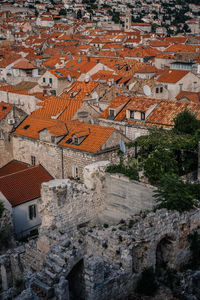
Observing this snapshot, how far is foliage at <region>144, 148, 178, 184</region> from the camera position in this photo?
20.2m

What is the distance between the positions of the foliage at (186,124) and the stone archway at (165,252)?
12537 mm

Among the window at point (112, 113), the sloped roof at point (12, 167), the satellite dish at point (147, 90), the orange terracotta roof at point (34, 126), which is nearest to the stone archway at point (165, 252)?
the orange terracotta roof at point (34, 126)

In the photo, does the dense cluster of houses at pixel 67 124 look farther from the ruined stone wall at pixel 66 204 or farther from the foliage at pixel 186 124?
the ruined stone wall at pixel 66 204

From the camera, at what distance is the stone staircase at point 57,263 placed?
35.1 ft

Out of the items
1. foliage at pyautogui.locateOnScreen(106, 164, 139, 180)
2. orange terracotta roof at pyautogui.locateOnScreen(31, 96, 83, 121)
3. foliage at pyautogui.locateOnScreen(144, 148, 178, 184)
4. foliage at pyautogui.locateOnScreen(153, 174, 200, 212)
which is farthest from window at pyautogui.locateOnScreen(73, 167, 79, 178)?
foliage at pyautogui.locateOnScreen(153, 174, 200, 212)

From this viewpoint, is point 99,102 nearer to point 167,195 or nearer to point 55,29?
point 167,195

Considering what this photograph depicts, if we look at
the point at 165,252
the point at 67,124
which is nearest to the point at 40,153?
Answer: the point at 67,124

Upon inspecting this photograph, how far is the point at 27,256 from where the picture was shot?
1505 centimetres

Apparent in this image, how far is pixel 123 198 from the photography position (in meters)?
19.5

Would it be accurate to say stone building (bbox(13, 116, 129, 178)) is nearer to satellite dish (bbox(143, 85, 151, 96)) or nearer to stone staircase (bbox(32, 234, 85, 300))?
stone staircase (bbox(32, 234, 85, 300))

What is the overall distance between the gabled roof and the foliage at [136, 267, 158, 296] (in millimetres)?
11317

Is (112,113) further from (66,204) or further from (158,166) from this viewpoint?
(66,204)

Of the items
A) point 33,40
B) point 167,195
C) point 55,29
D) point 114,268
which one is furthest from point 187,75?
point 55,29

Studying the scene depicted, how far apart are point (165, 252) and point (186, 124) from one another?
13.0 meters
